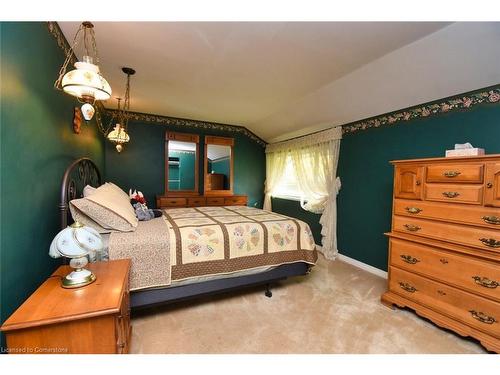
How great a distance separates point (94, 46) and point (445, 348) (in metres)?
3.83

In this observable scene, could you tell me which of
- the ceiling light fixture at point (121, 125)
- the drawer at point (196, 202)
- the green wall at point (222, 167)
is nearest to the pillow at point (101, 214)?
the ceiling light fixture at point (121, 125)

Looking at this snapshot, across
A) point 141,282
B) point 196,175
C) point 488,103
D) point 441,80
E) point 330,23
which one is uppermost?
point 330,23

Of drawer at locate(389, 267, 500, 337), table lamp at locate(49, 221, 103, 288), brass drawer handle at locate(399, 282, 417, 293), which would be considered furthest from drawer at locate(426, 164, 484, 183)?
table lamp at locate(49, 221, 103, 288)

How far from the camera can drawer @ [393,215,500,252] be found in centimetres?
162

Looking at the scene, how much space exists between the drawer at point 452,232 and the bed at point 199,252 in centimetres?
92

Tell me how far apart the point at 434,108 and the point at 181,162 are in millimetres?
4058

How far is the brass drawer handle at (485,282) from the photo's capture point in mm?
1589

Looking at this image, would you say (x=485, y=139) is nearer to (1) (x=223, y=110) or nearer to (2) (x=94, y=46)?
(1) (x=223, y=110)

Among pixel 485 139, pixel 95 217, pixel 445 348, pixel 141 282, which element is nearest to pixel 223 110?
pixel 95 217

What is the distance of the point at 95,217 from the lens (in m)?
1.82

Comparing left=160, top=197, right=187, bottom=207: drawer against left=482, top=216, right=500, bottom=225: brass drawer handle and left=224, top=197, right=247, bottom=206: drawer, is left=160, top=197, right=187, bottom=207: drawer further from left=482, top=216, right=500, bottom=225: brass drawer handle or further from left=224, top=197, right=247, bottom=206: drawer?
left=482, top=216, right=500, bottom=225: brass drawer handle

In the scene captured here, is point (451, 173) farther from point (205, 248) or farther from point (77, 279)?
point (77, 279)

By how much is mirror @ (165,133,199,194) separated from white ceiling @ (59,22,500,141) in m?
0.98

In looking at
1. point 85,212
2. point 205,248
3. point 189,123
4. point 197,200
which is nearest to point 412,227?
point 205,248
